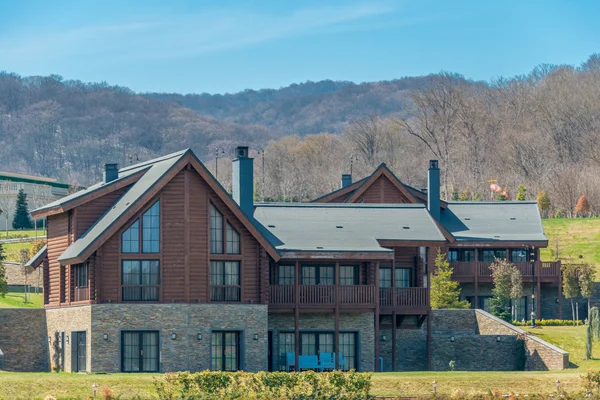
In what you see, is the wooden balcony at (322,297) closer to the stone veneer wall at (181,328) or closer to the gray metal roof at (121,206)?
the stone veneer wall at (181,328)

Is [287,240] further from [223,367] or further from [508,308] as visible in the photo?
[508,308]

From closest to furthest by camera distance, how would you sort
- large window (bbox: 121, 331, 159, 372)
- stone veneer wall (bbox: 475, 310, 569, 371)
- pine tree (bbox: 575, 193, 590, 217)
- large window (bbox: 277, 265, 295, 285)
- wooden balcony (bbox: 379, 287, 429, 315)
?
large window (bbox: 121, 331, 159, 372), stone veneer wall (bbox: 475, 310, 569, 371), large window (bbox: 277, 265, 295, 285), wooden balcony (bbox: 379, 287, 429, 315), pine tree (bbox: 575, 193, 590, 217)

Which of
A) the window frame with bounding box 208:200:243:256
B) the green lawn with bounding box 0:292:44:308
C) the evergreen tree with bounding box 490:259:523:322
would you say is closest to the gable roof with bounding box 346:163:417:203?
the evergreen tree with bounding box 490:259:523:322

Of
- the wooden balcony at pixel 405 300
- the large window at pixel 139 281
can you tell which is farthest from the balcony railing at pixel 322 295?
the large window at pixel 139 281

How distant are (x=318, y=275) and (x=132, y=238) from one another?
26.1 ft

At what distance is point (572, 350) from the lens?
4988cm

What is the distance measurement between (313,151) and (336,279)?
91.9 m

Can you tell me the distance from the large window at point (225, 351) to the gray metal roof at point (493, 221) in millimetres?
19932

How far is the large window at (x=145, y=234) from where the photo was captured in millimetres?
42969

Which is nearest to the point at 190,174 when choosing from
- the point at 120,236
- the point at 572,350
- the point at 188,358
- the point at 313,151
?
the point at 120,236

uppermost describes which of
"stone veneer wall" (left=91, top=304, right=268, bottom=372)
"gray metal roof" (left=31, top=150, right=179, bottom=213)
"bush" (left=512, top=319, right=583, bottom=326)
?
"gray metal roof" (left=31, top=150, right=179, bottom=213)

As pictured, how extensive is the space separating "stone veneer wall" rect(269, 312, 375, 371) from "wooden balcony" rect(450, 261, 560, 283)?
14.6 meters

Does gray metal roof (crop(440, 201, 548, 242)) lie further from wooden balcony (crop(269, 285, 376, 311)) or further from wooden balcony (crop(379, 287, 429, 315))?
wooden balcony (crop(269, 285, 376, 311))

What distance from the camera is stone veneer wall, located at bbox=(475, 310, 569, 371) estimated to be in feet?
151
